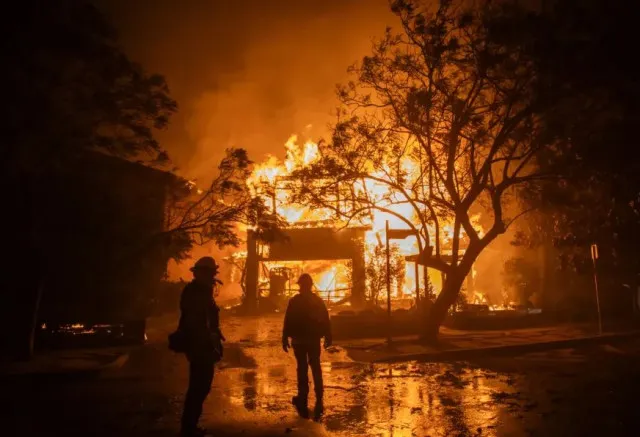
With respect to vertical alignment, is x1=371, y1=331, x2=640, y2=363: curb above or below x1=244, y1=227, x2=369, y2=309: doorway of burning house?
below

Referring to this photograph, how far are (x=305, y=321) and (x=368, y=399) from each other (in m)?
1.79

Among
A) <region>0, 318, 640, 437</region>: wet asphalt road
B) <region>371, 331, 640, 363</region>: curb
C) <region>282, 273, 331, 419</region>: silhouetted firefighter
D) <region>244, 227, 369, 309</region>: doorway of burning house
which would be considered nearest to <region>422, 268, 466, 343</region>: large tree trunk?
<region>371, 331, 640, 363</region>: curb

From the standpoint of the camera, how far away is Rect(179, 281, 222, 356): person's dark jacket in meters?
5.71

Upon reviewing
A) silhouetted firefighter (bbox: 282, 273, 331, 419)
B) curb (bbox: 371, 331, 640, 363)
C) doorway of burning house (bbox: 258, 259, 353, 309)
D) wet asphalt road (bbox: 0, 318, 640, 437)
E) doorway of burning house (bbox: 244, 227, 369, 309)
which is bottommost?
wet asphalt road (bbox: 0, 318, 640, 437)

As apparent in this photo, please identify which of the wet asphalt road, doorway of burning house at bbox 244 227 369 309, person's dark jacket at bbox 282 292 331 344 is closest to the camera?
the wet asphalt road

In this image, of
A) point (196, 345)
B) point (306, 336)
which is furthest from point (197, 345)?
point (306, 336)

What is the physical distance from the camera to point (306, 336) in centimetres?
712

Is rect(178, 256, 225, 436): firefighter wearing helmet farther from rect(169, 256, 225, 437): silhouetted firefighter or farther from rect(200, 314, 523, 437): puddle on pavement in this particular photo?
rect(200, 314, 523, 437): puddle on pavement

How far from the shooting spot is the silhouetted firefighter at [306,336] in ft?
22.8

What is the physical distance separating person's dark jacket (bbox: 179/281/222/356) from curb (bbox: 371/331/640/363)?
683 centimetres

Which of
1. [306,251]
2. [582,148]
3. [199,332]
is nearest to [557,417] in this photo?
[199,332]

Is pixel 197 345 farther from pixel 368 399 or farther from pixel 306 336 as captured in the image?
pixel 368 399

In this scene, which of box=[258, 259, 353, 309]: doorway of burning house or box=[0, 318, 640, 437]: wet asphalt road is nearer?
box=[0, 318, 640, 437]: wet asphalt road

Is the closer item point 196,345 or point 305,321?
point 196,345
